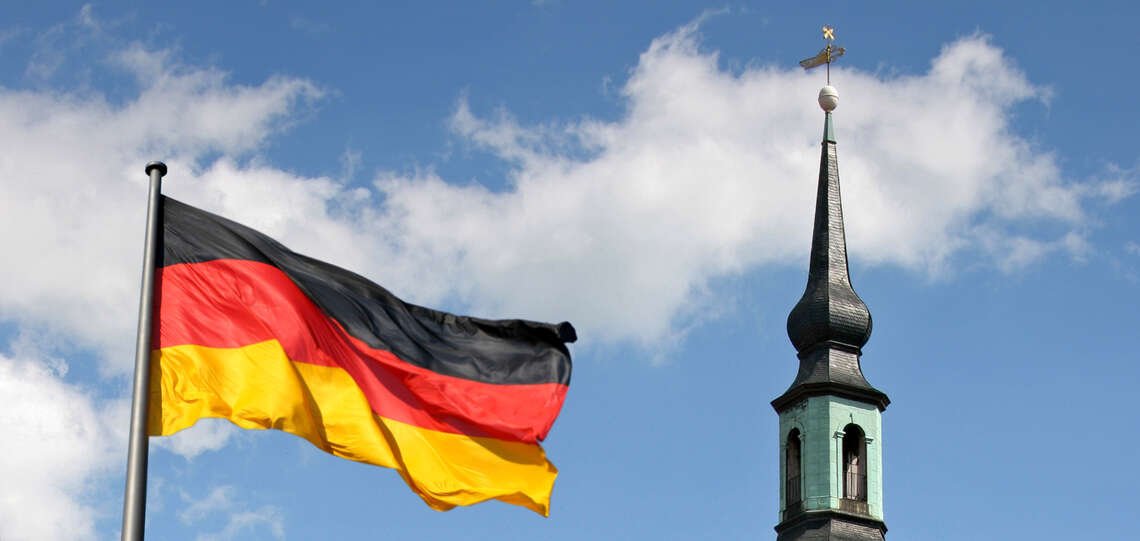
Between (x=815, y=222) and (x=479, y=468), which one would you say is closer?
(x=479, y=468)

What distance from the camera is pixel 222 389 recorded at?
14602 mm

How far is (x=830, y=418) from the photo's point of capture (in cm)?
5797

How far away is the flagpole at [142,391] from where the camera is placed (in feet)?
42.0

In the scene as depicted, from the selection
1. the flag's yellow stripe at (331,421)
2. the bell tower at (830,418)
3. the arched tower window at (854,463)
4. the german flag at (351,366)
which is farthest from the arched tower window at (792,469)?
the flag's yellow stripe at (331,421)

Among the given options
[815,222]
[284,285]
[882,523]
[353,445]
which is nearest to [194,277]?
[284,285]

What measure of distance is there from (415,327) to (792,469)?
44.1 metres

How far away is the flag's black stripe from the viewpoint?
605 inches

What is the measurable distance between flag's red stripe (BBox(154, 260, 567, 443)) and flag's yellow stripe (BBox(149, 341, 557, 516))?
105 millimetres

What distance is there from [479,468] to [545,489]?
581 millimetres

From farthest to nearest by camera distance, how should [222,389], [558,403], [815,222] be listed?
[815,222], [558,403], [222,389]

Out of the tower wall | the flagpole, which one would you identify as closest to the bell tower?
the tower wall

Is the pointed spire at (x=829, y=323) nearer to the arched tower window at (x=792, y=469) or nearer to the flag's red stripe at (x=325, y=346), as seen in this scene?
the arched tower window at (x=792, y=469)

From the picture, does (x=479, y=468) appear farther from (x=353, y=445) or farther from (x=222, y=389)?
(x=222, y=389)

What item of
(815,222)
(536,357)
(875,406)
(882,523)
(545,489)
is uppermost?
(815,222)
